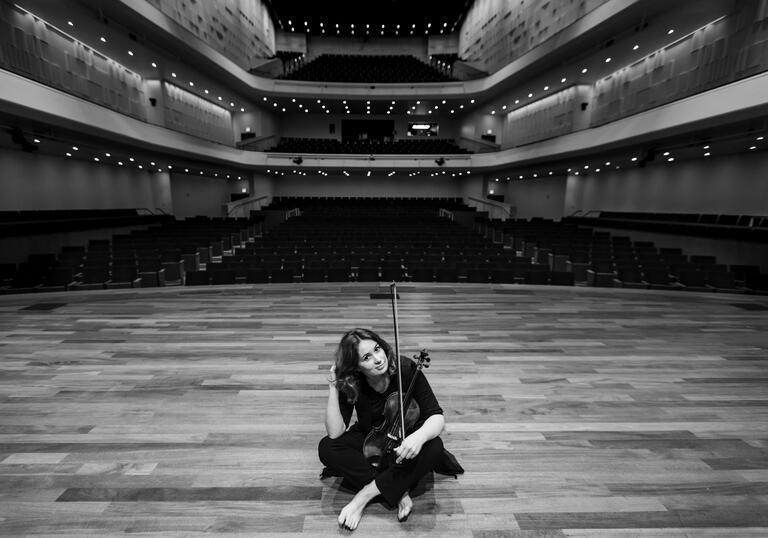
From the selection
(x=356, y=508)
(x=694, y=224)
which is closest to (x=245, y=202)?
(x=694, y=224)

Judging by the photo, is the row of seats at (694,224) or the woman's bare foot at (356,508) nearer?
the woman's bare foot at (356,508)

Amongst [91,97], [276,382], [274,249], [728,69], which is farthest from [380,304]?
[91,97]

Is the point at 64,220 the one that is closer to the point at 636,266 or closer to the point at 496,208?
the point at 636,266

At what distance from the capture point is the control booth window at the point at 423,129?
19.2 m

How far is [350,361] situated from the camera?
131cm

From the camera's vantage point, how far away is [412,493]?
1.46m

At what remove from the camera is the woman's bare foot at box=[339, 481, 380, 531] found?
1271 millimetres

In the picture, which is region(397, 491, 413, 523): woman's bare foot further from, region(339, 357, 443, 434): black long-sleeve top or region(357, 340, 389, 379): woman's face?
region(357, 340, 389, 379): woman's face

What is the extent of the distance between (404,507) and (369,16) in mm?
21818

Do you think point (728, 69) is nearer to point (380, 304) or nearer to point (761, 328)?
point (761, 328)

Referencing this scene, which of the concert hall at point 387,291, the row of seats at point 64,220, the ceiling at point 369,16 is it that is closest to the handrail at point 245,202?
the concert hall at point 387,291

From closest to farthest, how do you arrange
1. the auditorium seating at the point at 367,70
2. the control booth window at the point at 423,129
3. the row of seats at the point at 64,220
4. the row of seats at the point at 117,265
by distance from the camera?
the row of seats at the point at 117,265
the row of seats at the point at 64,220
the auditorium seating at the point at 367,70
the control booth window at the point at 423,129

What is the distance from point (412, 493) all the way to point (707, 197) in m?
11.2

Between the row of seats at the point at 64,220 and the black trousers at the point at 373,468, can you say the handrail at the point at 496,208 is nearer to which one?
the row of seats at the point at 64,220
